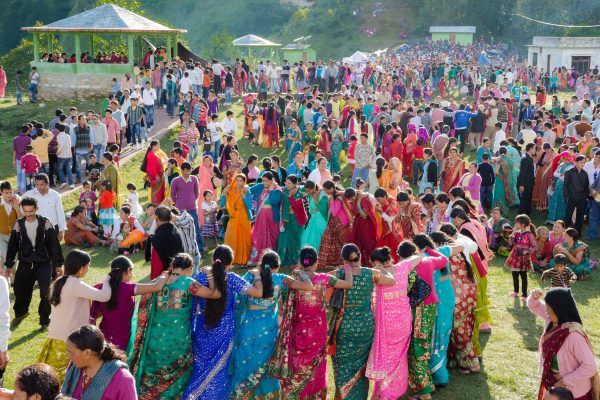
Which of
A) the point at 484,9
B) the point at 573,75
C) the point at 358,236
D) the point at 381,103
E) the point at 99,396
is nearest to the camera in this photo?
the point at 99,396

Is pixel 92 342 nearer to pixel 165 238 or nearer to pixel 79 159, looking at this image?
pixel 165 238

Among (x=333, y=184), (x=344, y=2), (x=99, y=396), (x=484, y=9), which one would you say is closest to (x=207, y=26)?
(x=344, y=2)

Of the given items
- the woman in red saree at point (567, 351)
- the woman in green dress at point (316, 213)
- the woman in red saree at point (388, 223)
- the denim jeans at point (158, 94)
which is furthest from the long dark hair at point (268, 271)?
the denim jeans at point (158, 94)

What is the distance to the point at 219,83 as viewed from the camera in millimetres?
23484

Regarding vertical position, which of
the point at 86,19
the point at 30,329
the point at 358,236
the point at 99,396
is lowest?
the point at 30,329

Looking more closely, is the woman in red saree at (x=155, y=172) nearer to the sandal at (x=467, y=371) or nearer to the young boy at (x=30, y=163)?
the young boy at (x=30, y=163)

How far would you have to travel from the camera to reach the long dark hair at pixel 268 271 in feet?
18.4

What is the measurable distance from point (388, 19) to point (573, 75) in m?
30.2

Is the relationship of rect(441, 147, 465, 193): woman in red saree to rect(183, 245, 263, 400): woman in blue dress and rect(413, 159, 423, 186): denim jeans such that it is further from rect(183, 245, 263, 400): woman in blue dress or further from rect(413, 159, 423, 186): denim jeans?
rect(183, 245, 263, 400): woman in blue dress

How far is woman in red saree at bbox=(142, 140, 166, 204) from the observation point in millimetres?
12078

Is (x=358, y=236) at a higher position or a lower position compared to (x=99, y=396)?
lower

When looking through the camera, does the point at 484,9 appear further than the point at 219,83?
Yes

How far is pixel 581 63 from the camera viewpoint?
36.1 meters

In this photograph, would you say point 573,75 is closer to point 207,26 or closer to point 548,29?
point 548,29
